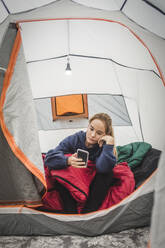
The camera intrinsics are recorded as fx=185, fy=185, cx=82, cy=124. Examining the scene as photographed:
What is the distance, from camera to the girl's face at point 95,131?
132 centimetres

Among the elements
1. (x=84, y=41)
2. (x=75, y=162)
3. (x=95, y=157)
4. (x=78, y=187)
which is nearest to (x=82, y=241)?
(x=78, y=187)

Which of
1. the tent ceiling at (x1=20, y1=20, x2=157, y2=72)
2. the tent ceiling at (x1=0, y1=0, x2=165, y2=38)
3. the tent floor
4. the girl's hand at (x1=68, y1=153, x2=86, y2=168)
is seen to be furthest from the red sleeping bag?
the tent ceiling at (x1=20, y1=20, x2=157, y2=72)

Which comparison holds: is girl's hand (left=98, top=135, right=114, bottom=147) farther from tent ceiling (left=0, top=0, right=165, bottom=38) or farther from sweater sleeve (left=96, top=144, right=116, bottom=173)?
tent ceiling (left=0, top=0, right=165, bottom=38)

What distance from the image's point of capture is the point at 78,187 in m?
1.04

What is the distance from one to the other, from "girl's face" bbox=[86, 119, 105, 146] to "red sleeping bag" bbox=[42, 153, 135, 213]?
0.75ft

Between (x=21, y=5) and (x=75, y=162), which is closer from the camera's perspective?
(x=21, y=5)

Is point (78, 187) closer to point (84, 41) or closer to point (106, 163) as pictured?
point (106, 163)

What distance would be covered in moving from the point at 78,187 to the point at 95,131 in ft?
1.42

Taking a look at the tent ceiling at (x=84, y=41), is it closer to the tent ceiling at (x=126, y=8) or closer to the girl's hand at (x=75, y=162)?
the tent ceiling at (x=126, y=8)

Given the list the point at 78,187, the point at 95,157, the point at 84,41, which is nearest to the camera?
the point at 78,187

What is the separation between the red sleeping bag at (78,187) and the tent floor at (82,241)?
0.15 metres

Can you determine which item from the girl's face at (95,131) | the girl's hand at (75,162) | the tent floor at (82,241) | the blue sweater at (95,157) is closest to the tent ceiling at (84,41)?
the girl's face at (95,131)

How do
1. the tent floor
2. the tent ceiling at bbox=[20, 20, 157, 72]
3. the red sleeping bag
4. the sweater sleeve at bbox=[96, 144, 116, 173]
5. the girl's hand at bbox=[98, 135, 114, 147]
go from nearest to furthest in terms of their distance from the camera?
the tent floor → the red sleeping bag → the sweater sleeve at bbox=[96, 144, 116, 173] → the girl's hand at bbox=[98, 135, 114, 147] → the tent ceiling at bbox=[20, 20, 157, 72]

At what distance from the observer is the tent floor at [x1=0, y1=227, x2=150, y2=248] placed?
0.89m
